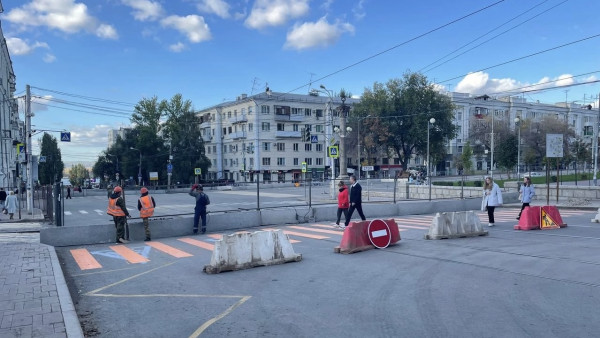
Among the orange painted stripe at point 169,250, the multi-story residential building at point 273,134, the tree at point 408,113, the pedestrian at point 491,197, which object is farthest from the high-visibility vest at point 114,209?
the multi-story residential building at point 273,134

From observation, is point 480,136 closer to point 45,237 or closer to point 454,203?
point 454,203

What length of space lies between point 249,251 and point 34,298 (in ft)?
12.4

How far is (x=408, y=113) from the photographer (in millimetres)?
66125

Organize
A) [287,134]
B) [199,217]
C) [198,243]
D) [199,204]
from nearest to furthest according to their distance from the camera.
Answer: [198,243] < [199,204] < [199,217] < [287,134]

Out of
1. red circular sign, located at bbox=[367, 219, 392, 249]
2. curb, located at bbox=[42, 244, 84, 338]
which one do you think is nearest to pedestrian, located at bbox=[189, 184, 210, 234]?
red circular sign, located at bbox=[367, 219, 392, 249]

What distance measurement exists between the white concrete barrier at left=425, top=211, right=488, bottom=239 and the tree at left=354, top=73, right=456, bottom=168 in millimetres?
53737

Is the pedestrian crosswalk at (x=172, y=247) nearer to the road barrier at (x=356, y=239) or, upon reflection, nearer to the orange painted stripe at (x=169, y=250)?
the orange painted stripe at (x=169, y=250)

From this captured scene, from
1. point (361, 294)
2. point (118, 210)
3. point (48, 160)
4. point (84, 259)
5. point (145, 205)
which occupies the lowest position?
point (84, 259)

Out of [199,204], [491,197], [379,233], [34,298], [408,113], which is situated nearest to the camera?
[34,298]

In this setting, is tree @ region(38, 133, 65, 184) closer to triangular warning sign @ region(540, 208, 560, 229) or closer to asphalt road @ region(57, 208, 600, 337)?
asphalt road @ region(57, 208, 600, 337)

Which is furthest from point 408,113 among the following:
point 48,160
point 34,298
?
point 48,160

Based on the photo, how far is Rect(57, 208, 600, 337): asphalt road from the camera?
5250mm

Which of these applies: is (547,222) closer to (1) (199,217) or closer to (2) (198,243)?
(2) (198,243)

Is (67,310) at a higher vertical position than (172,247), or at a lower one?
higher
